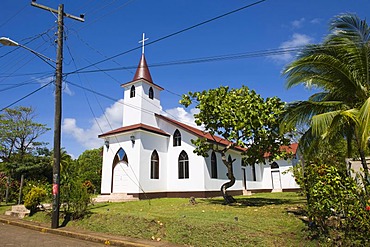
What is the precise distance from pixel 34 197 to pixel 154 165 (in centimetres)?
999

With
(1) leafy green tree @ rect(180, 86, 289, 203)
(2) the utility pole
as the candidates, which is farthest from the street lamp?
(1) leafy green tree @ rect(180, 86, 289, 203)

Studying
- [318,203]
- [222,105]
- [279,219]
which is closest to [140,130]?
[222,105]

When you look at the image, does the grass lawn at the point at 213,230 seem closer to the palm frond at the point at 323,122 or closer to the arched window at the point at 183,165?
the palm frond at the point at 323,122

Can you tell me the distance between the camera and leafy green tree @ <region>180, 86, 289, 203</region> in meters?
13.3

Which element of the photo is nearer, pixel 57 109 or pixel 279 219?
pixel 279 219

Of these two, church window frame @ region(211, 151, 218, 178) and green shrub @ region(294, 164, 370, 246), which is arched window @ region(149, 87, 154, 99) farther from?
green shrub @ region(294, 164, 370, 246)

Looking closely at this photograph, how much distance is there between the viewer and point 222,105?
14055 mm

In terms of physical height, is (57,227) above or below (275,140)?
below

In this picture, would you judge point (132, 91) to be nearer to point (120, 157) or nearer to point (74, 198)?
point (120, 157)

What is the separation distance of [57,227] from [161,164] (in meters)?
12.0

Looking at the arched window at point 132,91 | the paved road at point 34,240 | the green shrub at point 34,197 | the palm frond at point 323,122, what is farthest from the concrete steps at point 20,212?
the palm frond at point 323,122

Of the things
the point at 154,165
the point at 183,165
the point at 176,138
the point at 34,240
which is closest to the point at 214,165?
the point at 183,165

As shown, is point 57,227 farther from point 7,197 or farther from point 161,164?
point 7,197

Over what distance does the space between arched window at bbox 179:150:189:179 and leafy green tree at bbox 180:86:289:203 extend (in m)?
8.04
